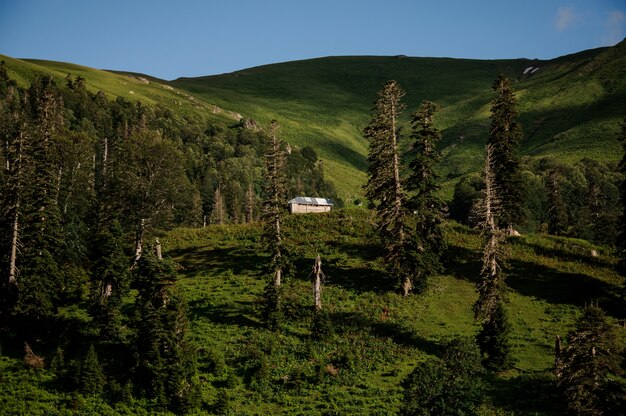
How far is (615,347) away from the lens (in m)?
31.8

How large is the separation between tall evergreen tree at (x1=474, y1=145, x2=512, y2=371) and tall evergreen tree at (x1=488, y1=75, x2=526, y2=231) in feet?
48.8

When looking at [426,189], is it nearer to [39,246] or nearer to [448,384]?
[448,384]

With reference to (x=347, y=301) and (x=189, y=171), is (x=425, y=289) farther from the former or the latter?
(x=189, y=171)

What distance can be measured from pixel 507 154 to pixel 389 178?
14.3 m

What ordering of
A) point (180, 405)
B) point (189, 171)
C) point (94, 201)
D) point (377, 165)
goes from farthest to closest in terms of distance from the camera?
point (189, 171), point (94, 201), point (377, 165), point (180, 405)

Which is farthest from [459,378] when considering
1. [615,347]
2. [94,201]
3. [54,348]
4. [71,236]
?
[94,201]

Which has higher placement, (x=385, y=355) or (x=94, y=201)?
(x=94, y=201)

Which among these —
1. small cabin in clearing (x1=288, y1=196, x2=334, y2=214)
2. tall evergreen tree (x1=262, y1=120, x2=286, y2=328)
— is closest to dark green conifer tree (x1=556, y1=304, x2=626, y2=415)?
tall evergreen tree (x1=262, y1=120, x2=286, y2=328)

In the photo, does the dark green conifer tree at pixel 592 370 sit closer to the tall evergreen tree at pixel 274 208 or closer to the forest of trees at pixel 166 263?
the forest of trees at pixel 166 263

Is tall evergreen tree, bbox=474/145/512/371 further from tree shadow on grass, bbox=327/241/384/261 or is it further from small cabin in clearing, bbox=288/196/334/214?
small cabin in clearing, bbox=288/196/334/214

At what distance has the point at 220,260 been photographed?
62750 mm

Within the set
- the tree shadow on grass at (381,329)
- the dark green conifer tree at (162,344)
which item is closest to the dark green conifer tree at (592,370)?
the tree shadow on grass at (381,329)

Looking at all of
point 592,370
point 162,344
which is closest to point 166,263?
point 162,344

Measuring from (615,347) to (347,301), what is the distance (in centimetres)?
2291
